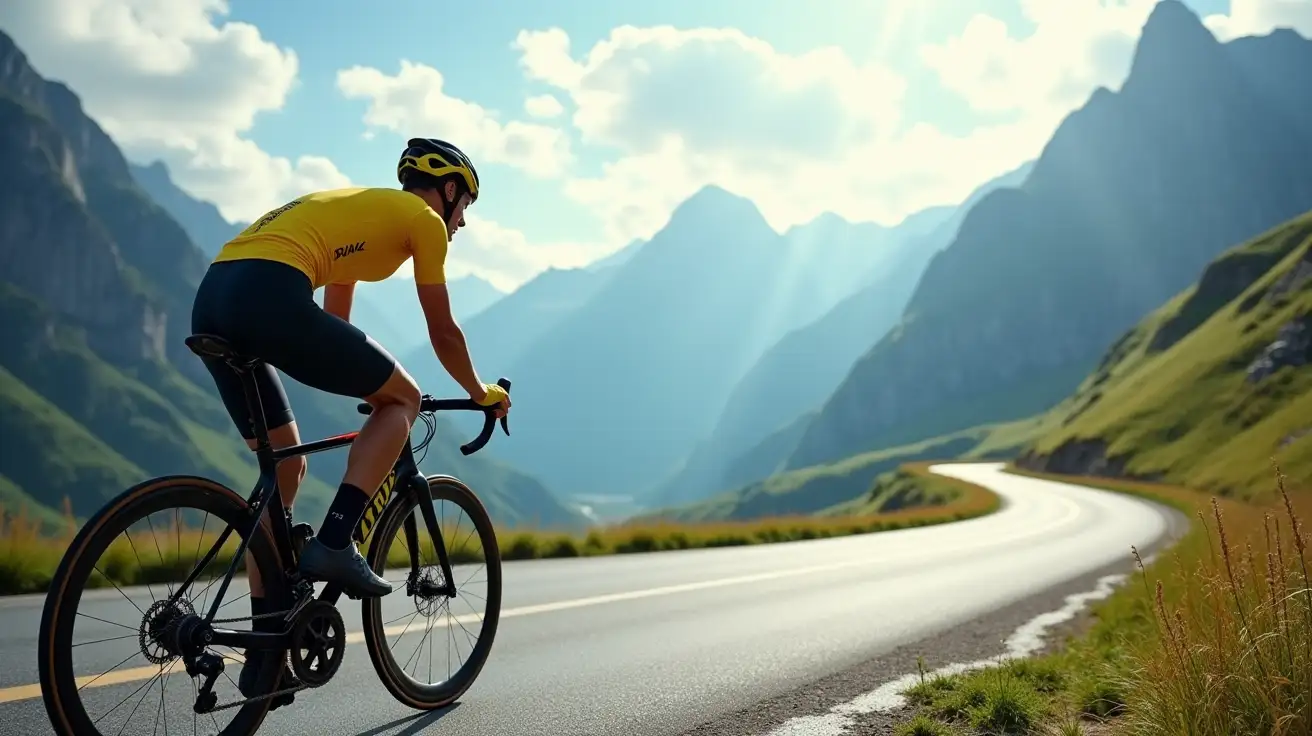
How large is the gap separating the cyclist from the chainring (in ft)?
0.24

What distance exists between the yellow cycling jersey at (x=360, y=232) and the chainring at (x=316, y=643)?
1.33m

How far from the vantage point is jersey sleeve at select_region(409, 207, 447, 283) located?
3.86 metres

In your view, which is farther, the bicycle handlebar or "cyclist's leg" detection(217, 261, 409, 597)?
the bicycle handlebar

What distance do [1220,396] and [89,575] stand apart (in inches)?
3798

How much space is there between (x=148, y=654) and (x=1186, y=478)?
78.2m

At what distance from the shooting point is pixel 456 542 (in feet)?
15.5

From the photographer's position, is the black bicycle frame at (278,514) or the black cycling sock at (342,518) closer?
the black bicycle frame at (278,514)

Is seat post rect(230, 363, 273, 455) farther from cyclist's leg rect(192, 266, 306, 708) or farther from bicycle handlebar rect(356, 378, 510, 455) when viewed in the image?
bicycle handlebar rect(356, 378, 510, 455)

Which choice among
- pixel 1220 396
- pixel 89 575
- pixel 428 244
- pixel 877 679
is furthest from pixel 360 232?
pixel 1220 396

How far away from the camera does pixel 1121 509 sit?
43031 millimetres

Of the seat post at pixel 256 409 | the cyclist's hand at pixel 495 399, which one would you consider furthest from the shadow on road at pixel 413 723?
the cyclist's hand at pixel 495 399

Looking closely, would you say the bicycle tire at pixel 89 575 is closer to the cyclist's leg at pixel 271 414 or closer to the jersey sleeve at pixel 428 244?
the cyclist's leg at pixel 271 414

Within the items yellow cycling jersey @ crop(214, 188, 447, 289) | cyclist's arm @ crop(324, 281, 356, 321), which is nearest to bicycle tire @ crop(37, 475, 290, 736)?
yellow cycling jersey @ crop(214, 188, 447, 289)

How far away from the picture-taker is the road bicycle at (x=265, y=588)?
3.00 metres
